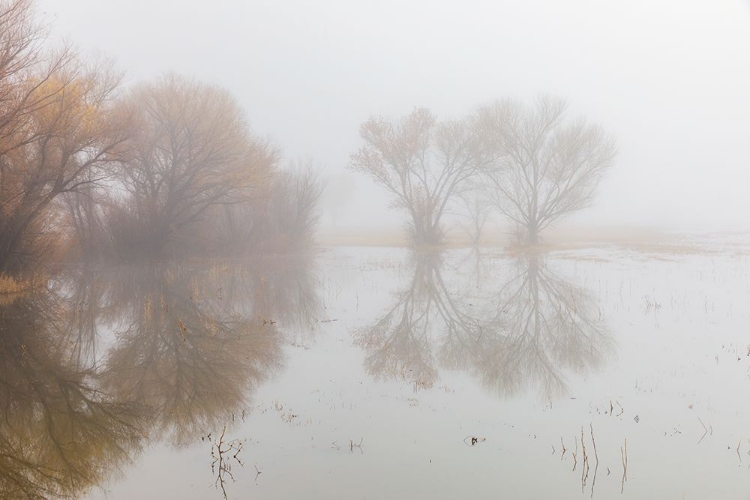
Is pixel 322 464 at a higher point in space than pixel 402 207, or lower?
lower

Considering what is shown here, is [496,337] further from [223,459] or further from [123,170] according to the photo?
[123,170]

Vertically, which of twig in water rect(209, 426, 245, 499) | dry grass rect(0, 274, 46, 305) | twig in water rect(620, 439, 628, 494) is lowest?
twig in water rect(620, 439, 628, 494)

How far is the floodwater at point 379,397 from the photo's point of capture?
201 inches

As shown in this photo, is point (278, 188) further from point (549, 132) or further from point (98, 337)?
point (98, 337)

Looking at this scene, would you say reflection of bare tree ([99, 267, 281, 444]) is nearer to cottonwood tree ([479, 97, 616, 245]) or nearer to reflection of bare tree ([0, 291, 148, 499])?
reflection of bare tree ([0, 291, 148, 499])

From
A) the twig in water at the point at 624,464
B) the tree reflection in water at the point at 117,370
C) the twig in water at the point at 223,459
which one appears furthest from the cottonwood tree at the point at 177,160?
the twig in water at the point at 624,464

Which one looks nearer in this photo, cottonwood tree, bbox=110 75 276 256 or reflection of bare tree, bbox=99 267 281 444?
reflection of bare tree, bbox=99 267 281 444

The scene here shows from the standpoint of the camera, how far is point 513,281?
64.0 feet

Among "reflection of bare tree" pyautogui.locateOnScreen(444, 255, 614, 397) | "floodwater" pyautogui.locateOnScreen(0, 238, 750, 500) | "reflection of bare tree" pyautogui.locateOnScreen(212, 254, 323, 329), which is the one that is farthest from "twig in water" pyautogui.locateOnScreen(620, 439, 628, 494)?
"reflection of bare tree" pyautogui.locateOnScreen(212, 254, 323, 329)

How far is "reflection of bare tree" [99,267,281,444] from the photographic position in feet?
23.0

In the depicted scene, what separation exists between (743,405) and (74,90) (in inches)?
849

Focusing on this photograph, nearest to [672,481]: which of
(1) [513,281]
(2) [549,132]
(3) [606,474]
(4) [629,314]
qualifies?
(3) [606,474]

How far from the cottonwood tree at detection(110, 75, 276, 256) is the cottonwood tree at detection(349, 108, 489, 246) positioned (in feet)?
39.3

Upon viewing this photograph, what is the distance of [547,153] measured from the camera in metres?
35.1
